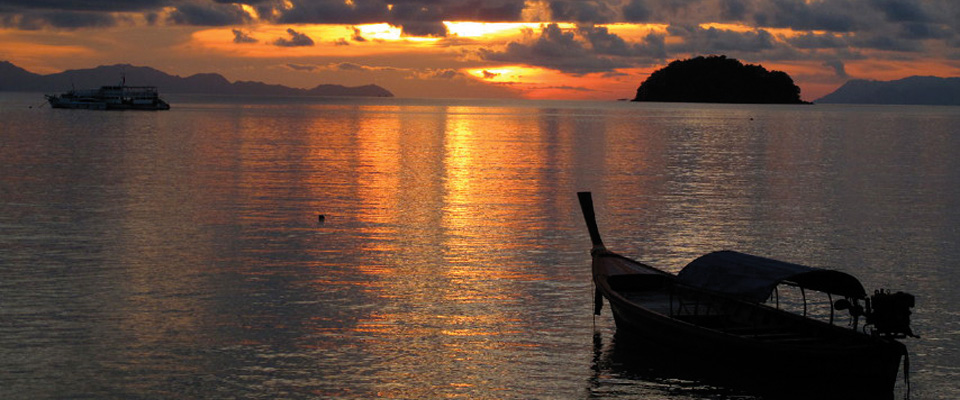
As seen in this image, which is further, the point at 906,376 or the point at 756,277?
the point at 756,277

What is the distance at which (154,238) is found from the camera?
38906 mm

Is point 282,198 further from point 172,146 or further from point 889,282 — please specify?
point 172,146

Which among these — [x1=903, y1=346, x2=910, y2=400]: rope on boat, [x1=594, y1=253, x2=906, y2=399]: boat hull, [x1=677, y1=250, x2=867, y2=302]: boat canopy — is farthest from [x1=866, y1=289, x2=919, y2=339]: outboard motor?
[x1=677, y1=250, x2=867, y2=302]: boat canopy

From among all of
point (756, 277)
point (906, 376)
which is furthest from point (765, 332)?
point (906, 376)

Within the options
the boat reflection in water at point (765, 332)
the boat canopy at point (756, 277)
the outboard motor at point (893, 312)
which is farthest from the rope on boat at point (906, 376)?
the boat canopy at point (756, 277)

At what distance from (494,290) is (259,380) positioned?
34.5ft

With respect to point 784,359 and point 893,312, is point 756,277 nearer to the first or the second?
point 784,359

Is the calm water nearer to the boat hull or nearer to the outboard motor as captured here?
the boat hull

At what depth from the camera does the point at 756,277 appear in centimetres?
2162

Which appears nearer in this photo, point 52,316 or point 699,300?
point 699,300

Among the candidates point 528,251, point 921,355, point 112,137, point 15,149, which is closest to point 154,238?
point 528,251

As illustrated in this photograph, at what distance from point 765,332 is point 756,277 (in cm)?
171

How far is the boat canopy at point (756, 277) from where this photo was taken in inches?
827

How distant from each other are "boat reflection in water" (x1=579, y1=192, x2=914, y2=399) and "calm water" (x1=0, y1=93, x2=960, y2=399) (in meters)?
0.98
